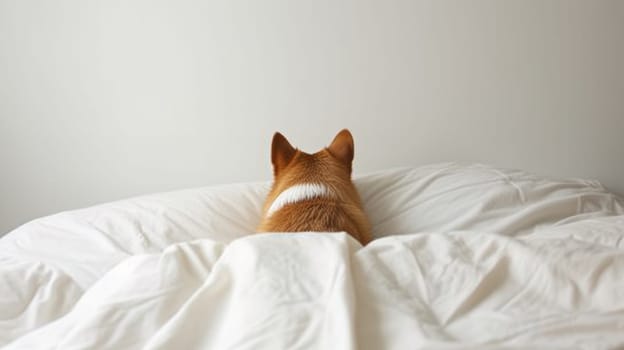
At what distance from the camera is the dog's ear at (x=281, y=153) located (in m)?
1.32

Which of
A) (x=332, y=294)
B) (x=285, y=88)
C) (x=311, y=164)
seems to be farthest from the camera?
(x=285, y=88)

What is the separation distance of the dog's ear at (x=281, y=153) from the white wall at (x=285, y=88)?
18.4 inches

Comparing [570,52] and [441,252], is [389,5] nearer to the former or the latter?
[570,52]

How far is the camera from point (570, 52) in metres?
1.66

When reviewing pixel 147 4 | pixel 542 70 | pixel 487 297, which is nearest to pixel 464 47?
pixel 542 70

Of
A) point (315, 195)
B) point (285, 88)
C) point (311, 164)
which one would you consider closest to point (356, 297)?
point (315, 195)

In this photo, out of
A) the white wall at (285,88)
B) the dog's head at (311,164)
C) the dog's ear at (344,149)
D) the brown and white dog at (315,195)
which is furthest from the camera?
the white wall at (285,88)

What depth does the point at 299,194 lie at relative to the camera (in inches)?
47.1

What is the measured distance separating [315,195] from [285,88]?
680mm

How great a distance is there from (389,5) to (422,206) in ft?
2.17

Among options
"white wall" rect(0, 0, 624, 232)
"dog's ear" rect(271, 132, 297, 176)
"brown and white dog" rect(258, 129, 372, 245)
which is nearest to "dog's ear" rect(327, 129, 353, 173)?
"brown and white dog" rect(258, 129, 372, 245)

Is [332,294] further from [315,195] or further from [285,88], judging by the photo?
[285,88]

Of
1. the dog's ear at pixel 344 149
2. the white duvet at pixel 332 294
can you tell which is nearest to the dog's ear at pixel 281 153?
the dog's ear at pixel 344 149

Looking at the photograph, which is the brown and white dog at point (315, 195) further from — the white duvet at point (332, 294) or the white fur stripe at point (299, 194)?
the white duvet at point (332, 294)
